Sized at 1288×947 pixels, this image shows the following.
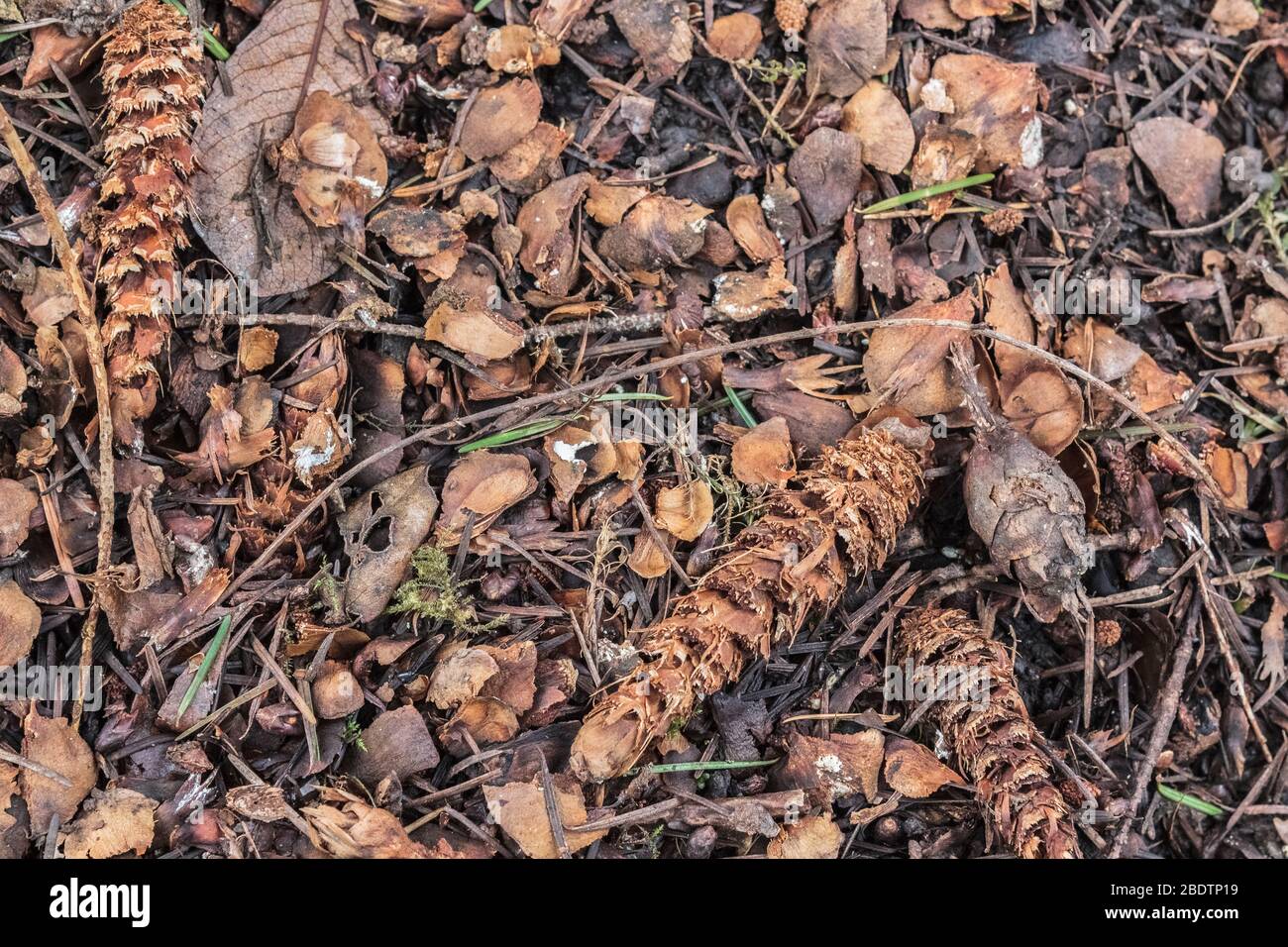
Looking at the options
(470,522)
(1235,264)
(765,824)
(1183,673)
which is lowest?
(765,824)

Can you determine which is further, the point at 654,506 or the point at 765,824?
the point at 654,506

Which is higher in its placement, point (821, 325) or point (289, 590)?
point (821, 325)

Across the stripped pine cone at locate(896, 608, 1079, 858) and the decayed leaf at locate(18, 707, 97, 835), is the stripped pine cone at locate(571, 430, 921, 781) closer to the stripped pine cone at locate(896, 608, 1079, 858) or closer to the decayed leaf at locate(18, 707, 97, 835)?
the stripped pine cone at locate(896, 608, 1079, 858)

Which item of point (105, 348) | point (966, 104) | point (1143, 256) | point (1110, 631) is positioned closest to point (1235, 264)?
point (1143, 256)

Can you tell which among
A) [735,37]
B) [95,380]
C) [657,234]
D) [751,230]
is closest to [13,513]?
[95,380]

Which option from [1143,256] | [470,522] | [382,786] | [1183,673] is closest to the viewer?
[382,786]

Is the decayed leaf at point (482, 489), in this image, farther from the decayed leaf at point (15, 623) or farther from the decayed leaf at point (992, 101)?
the decayed leaf at point (992, 101)

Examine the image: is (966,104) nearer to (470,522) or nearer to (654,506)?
(654,506)
